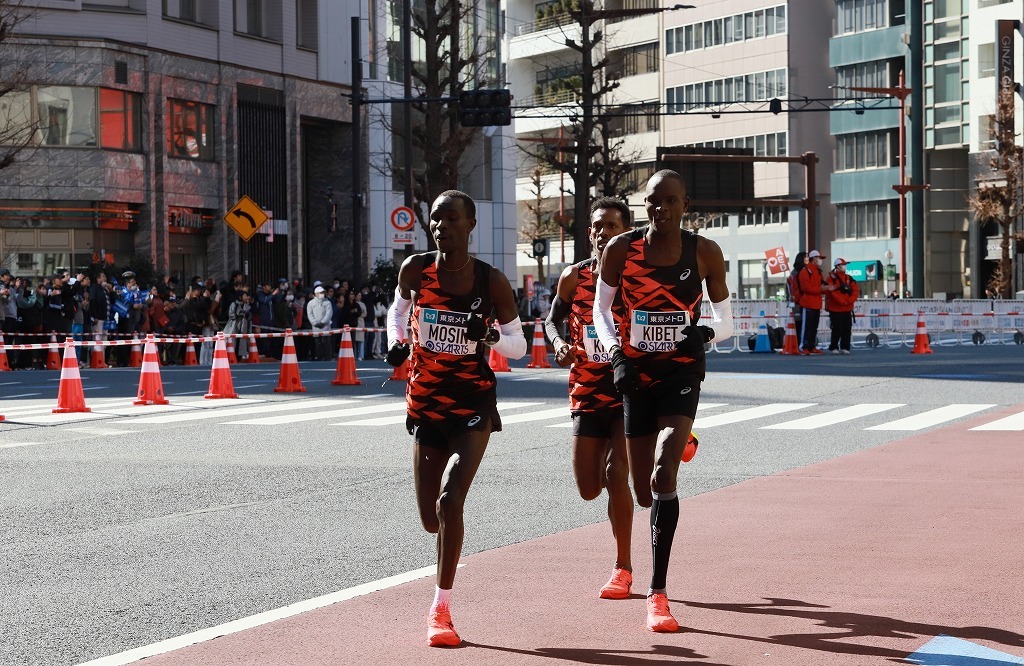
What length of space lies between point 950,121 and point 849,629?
234 feet

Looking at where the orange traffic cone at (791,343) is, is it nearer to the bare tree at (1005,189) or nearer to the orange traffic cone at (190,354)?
the orange traffic cone at (190,354)

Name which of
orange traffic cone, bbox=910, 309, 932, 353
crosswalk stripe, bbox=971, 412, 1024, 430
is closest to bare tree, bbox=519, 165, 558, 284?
orange traffic cone, bbox=910, 309, 932, 353

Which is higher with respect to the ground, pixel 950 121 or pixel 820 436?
pixel 950 121

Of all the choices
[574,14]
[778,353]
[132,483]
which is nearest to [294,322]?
[778,353]

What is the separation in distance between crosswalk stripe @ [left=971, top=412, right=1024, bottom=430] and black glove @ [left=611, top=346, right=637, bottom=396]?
10.5 meters

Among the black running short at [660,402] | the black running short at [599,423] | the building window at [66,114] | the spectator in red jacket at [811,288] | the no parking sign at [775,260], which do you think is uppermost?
the building window at [66,114]

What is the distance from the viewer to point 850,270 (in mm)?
78500

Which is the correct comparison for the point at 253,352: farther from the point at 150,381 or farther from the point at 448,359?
the point at 448,359

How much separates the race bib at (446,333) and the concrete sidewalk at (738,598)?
1.06 metres

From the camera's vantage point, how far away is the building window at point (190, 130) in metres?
43.1

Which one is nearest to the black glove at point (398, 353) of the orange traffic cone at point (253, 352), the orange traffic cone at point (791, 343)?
the orange traffic cone at point (253, 352)

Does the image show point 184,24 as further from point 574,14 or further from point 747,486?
point 747,486

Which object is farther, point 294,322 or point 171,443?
point 294,322

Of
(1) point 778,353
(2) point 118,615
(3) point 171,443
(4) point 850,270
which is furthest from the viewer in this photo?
(4) point 850,270
